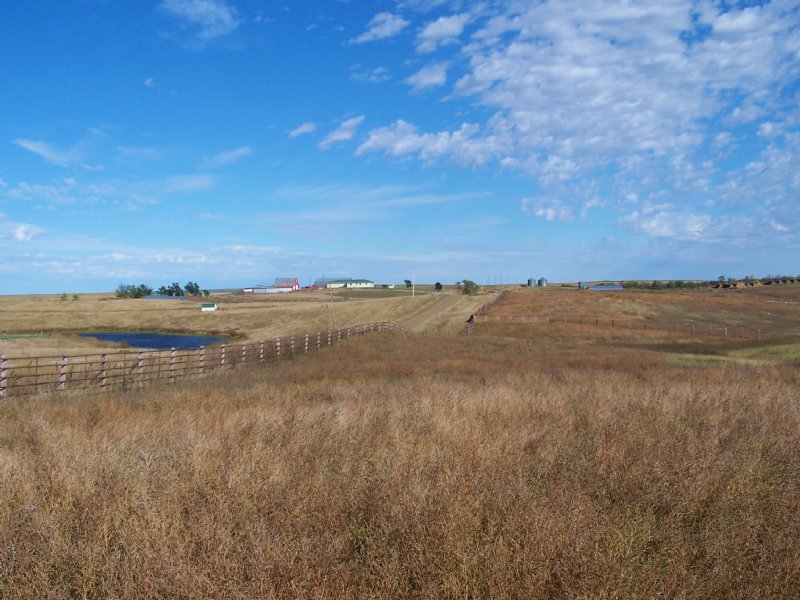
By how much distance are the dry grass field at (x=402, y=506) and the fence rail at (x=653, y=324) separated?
5228cm

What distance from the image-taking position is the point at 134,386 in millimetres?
17672

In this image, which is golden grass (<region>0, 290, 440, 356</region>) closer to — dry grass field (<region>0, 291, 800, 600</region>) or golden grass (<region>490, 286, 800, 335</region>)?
golden grass (<region>490, 286, 800, 335</region>)

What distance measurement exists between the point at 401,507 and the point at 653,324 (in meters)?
64.3

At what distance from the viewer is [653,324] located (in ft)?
206

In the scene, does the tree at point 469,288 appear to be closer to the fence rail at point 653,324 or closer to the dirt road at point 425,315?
the dirt road at point 425,315

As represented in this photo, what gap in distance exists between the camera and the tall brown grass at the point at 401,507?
3.68 meters

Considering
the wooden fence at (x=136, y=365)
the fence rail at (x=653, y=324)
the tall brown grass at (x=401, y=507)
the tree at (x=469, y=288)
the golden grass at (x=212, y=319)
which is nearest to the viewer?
the tall brown grass at (x=401, y=507)

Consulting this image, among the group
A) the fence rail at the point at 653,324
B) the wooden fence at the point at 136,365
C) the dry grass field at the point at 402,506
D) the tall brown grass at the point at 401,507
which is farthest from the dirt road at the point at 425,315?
the tall brown grass at the point at 401,507

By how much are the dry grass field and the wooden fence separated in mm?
9344

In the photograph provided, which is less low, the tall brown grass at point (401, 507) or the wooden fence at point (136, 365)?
the tall brown grass at point (401, 507)

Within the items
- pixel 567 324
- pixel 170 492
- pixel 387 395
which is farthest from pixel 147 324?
pixel 170 492

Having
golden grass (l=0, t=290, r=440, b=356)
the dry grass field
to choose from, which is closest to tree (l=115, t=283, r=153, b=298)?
golden grass (l=0, t=290, r=440, b=356)

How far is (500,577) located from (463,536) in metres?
0.50

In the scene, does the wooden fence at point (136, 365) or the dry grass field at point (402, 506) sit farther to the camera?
the wooden fence at point (136, 365)
